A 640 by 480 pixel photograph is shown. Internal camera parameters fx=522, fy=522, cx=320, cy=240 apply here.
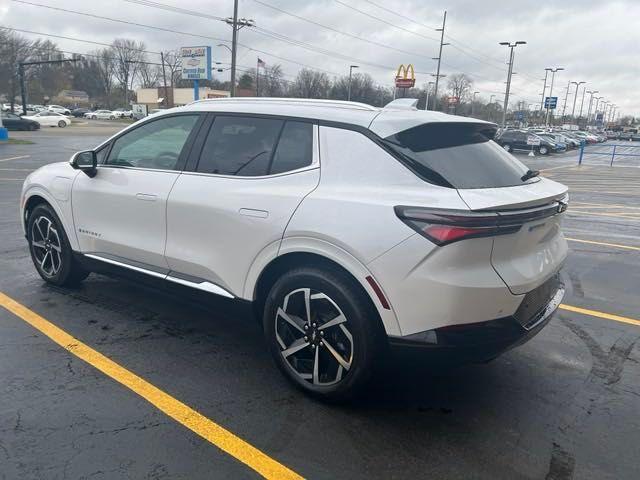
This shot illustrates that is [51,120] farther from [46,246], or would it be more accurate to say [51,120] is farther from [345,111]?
[345,111]

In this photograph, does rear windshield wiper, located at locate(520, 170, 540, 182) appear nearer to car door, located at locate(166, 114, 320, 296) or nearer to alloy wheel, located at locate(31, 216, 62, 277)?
car door, located at locate(166, 114, 320, 296)

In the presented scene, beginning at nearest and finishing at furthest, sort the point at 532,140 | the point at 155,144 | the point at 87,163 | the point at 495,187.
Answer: the point at 495,187 → the point at 155,144 → the point at 87,163 → the point at 532,140

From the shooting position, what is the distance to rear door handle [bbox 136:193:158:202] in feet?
12.7

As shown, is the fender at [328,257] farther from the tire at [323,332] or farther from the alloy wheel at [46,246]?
the alloy wheel at [46,246]

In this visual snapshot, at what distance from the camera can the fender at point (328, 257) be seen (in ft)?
A: 9.21

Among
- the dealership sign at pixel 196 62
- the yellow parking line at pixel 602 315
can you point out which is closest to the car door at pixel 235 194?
the yellow parking line at pixel 602 315

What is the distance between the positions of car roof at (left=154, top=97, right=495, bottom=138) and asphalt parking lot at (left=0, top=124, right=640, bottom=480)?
1349mm

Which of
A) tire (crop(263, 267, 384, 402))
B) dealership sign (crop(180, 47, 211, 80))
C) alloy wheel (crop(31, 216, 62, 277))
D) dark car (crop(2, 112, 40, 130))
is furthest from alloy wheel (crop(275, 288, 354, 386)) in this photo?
dealership sign (crop(180, 47, 211, 80))

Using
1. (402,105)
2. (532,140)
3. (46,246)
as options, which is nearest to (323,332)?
(402,105)

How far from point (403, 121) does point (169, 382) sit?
2189mm

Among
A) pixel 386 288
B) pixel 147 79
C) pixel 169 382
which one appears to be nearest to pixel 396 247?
pixel 386 288

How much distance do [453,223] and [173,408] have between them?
1917 mm

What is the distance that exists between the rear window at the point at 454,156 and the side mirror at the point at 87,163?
2.67 meters

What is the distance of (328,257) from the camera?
2.94 metres
